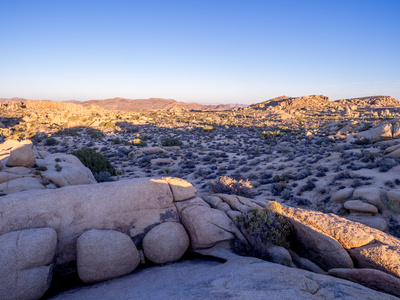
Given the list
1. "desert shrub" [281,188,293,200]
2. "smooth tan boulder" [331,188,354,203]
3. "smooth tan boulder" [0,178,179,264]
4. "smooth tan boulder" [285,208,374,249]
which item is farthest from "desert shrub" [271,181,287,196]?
"smooth tan boulder" [0,178,179,264]

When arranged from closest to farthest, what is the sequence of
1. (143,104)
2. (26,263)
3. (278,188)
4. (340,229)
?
(26,263), (340,229), (278,188), (143,104)

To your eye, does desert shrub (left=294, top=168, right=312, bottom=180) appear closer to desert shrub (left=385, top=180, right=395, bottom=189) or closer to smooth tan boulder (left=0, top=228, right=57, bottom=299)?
desert shrub (left=385, top=180, right=395, bottom=189)

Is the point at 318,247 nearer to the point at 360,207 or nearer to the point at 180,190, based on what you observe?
the point at 180,190

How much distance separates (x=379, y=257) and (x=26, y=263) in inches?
349

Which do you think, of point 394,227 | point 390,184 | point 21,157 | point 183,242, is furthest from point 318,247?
point 21,157

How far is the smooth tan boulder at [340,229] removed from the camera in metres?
6.09

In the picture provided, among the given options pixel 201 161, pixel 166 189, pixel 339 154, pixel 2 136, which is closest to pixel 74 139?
pixel 2 136

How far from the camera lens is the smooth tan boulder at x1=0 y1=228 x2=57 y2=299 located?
16.2 ft

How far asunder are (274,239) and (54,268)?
6374 mm

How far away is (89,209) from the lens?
22.0 feet

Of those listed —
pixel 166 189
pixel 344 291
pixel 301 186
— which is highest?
pixel 166 189

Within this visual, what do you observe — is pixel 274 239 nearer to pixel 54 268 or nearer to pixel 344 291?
pixel 344 291

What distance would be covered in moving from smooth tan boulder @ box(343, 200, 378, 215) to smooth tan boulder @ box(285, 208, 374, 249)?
11.5 feet

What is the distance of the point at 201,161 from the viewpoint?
23.8 metres
